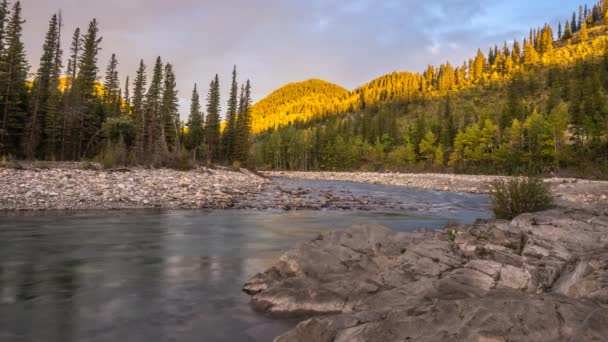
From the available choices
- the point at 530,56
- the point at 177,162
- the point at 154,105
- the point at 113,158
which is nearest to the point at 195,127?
the point at 154,105

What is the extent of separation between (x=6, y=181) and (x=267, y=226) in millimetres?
12260

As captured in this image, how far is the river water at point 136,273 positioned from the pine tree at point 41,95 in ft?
80.9

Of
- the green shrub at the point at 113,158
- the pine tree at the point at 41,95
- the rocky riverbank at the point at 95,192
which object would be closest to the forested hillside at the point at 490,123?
the rocky riverbank at the point at 95,192

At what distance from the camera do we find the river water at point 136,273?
4680 millimetres

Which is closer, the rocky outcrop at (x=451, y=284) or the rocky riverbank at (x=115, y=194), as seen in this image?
the rocky outcrop at (x=451, y=284)

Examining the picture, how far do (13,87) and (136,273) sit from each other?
121 feet

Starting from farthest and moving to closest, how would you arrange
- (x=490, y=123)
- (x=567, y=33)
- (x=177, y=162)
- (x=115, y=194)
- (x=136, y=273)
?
(x=567, y=33), (x=490, y=123), (x=177, y=162), (x=115, y=194), (x=136, y=273)

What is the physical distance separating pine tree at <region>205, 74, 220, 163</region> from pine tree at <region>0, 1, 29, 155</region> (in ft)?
91.3

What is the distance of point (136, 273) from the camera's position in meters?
7.07

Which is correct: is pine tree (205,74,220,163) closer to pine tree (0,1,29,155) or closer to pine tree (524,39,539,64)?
pine tree (0,1,29,155)

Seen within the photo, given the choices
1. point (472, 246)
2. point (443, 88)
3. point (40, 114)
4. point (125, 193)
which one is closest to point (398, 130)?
point (443, 88)

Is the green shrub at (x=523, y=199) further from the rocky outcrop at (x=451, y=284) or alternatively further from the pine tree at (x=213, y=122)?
the pine tree at (x=213, y=122)

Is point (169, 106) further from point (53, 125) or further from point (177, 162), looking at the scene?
point (177, 162)

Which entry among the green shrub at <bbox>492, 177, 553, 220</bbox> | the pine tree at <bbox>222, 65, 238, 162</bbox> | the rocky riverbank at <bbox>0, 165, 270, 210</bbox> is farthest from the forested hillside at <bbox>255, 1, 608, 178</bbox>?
the pine tree at <bbox>222, 65, 238, 162</bbox>
